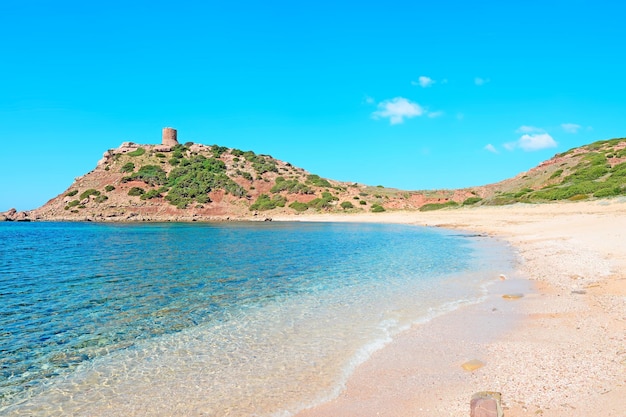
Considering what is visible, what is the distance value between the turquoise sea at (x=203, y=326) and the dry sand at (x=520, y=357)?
59 centimetres

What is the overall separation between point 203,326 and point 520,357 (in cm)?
659

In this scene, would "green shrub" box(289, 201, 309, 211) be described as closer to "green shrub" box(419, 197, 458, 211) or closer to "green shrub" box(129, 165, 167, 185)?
"green shrub" box(419, 197, 458, 211)

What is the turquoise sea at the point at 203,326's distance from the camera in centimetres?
591

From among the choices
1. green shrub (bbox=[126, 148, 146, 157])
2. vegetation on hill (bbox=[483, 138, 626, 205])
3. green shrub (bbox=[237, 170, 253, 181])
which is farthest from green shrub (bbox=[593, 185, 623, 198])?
green shrub (bbox=[126, 148, 146, 157])

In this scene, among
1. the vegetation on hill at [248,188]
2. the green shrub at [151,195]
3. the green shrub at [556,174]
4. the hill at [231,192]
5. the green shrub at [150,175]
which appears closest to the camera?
the green shrub at [556,174]

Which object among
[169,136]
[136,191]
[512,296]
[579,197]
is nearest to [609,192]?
[579,197]

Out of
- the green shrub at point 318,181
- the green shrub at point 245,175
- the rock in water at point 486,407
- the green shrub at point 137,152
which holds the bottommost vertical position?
the rock in water at point 486,407

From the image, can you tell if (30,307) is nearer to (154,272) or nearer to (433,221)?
(154,272)

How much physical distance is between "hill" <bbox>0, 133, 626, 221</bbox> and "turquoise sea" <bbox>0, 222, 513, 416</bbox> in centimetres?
5381

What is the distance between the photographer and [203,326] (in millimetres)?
9352

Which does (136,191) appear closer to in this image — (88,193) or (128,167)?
(88,193)

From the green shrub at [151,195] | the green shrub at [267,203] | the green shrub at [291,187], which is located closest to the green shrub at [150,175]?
the green shrub at [151,195]

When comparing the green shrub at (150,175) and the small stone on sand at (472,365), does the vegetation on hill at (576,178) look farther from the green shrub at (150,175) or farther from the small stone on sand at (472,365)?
the green shrub at (150,175)

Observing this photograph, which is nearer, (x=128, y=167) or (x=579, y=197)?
(x=579, y=197)
